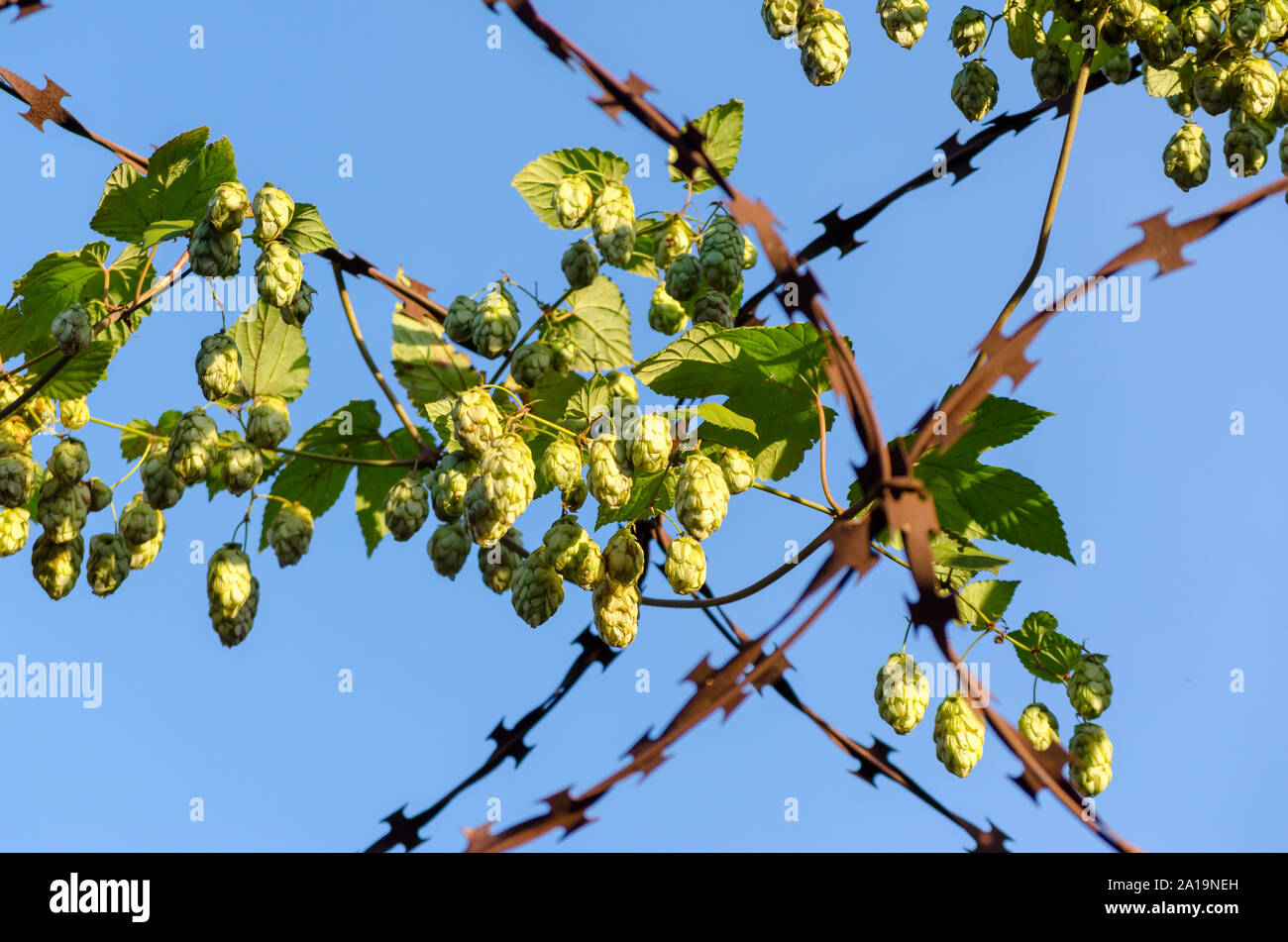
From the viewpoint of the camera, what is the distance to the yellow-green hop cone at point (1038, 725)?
217 centimetres

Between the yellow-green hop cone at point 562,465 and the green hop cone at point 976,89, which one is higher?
the green hop cone at point 976,89

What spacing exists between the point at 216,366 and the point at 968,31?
1611mm

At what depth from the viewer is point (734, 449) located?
5.80 feet

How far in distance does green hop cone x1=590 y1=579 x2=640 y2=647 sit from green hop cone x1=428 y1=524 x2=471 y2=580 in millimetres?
583

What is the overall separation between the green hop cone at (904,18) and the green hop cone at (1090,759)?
1.30 m

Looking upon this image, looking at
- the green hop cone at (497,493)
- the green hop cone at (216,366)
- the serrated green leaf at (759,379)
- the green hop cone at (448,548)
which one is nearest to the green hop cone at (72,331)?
the green hop cone at (216,366)

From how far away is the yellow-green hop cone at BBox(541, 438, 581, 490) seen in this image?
1.80m

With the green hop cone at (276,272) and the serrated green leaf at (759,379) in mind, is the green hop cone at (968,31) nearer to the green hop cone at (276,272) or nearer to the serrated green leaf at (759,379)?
the serrated green leaf at (759,379)

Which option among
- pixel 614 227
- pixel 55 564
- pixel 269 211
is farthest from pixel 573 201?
pixel 55 564

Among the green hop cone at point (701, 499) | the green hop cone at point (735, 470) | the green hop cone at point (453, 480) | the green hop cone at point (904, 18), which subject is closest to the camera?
the green hop cone at point (701, 499)

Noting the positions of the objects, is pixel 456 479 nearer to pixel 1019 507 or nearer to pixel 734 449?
pixel 734 449

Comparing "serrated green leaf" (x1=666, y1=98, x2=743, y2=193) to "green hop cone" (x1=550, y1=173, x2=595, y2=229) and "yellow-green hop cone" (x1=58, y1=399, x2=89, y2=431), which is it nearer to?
"green hop cone" (x1=550, y1=173, x2=595, y2=229)

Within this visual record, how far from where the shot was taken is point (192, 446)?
222 centimetres

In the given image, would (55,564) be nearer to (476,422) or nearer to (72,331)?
(72,331)
